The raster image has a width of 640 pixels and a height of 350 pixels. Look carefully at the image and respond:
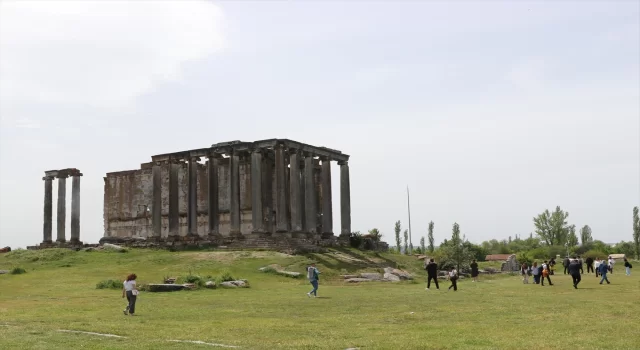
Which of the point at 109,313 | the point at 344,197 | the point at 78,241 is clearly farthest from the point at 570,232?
the point at 109,313

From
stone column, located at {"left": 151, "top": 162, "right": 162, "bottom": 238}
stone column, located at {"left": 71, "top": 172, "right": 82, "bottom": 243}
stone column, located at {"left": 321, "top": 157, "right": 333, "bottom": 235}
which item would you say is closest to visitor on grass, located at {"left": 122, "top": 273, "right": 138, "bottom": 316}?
stone column, located at {"left": 151, "top": 162, "right": 162, "bottom": 238}

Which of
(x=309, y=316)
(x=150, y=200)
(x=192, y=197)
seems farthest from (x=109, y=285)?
(x=150, y=200)

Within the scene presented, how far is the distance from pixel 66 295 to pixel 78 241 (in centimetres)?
3842

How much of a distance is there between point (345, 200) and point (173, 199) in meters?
16.3

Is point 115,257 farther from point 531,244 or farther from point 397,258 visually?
point 531,244

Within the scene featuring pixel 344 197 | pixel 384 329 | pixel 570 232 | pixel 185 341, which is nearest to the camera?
pixel 185 341

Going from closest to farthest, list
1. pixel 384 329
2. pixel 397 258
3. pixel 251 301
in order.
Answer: pixel 384 329, pixel 251 301, pixel 397 258

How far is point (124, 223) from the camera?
7238 cm

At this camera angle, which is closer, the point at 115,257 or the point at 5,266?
the point at 5,266

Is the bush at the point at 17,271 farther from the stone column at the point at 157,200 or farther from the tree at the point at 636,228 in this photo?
the tree at the point at 636,228

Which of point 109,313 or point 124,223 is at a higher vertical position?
point 124,223

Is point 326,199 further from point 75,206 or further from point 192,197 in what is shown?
point 75,206

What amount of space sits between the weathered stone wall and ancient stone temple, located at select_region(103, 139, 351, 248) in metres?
0.10

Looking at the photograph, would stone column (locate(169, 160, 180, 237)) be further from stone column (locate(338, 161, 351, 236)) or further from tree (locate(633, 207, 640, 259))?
tree (locate(633, 207, 640, 259))
